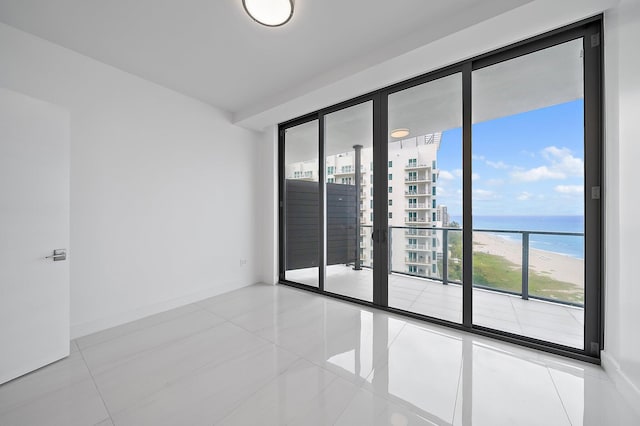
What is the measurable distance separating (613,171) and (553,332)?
1.71m

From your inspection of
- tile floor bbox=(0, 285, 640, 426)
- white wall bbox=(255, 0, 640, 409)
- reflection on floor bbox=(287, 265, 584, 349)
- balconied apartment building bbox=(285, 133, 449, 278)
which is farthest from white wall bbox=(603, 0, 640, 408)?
balconied apartment building bbox=(285, 133, 449, 278)

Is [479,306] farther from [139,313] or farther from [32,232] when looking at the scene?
[32,232]

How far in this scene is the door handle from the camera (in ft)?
6.63

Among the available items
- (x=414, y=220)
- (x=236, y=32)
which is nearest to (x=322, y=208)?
Result: (x=414, y=220)

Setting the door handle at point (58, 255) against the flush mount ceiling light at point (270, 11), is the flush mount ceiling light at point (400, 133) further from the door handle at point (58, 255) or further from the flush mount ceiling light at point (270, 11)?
the door handle at point (58, 255)

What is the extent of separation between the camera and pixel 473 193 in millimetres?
2463

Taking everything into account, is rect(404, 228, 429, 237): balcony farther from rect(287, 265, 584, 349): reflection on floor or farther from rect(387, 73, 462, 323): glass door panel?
rect(287, 265, 584, 349): reflection on floor

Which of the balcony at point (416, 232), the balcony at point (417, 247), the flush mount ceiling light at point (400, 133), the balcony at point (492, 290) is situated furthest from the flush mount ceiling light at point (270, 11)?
the balcony at point (417, 247)

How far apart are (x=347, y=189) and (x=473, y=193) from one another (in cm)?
180

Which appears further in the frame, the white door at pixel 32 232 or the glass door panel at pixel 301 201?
the glass door panel at pixel 301 201

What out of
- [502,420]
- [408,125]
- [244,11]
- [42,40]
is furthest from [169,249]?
[408,125]

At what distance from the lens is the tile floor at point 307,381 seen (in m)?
1.45

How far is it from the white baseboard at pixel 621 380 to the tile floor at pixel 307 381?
Result: 0.05 m

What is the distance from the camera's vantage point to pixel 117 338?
2.41 m
